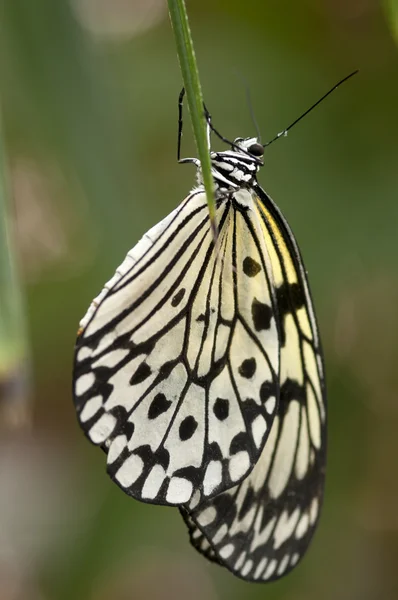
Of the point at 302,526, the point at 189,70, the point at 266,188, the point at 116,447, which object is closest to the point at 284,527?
the point at 302,526

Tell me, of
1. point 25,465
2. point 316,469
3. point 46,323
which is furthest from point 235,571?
point 25,465

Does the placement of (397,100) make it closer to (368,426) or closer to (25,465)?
(368,426)

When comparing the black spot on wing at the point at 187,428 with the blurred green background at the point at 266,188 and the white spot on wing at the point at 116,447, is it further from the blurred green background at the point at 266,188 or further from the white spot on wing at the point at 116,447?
the blurred green background at the point at 266,188

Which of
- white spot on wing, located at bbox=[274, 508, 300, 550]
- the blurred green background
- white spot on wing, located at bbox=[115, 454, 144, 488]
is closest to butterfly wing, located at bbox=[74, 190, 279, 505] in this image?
white spot on wing, located at bbox=[115, 454, 144, 488]

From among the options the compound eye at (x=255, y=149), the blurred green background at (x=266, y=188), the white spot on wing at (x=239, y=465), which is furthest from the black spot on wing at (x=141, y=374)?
the blurred green background at (x=266, y=188)

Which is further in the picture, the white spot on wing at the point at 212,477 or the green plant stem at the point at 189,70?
the white spot on wing at the point at 212,477

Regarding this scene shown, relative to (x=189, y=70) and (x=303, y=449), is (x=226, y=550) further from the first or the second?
(x=189, y=70)

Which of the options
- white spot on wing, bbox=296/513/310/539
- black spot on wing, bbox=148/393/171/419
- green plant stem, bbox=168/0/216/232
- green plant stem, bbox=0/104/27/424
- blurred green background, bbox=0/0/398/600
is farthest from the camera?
blurred green background, bbox=0/0/398/600

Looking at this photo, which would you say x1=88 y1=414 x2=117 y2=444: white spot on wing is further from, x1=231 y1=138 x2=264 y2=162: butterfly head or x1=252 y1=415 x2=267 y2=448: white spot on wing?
x1=231 y1=138 x2=264 y2=162: butterfly head
